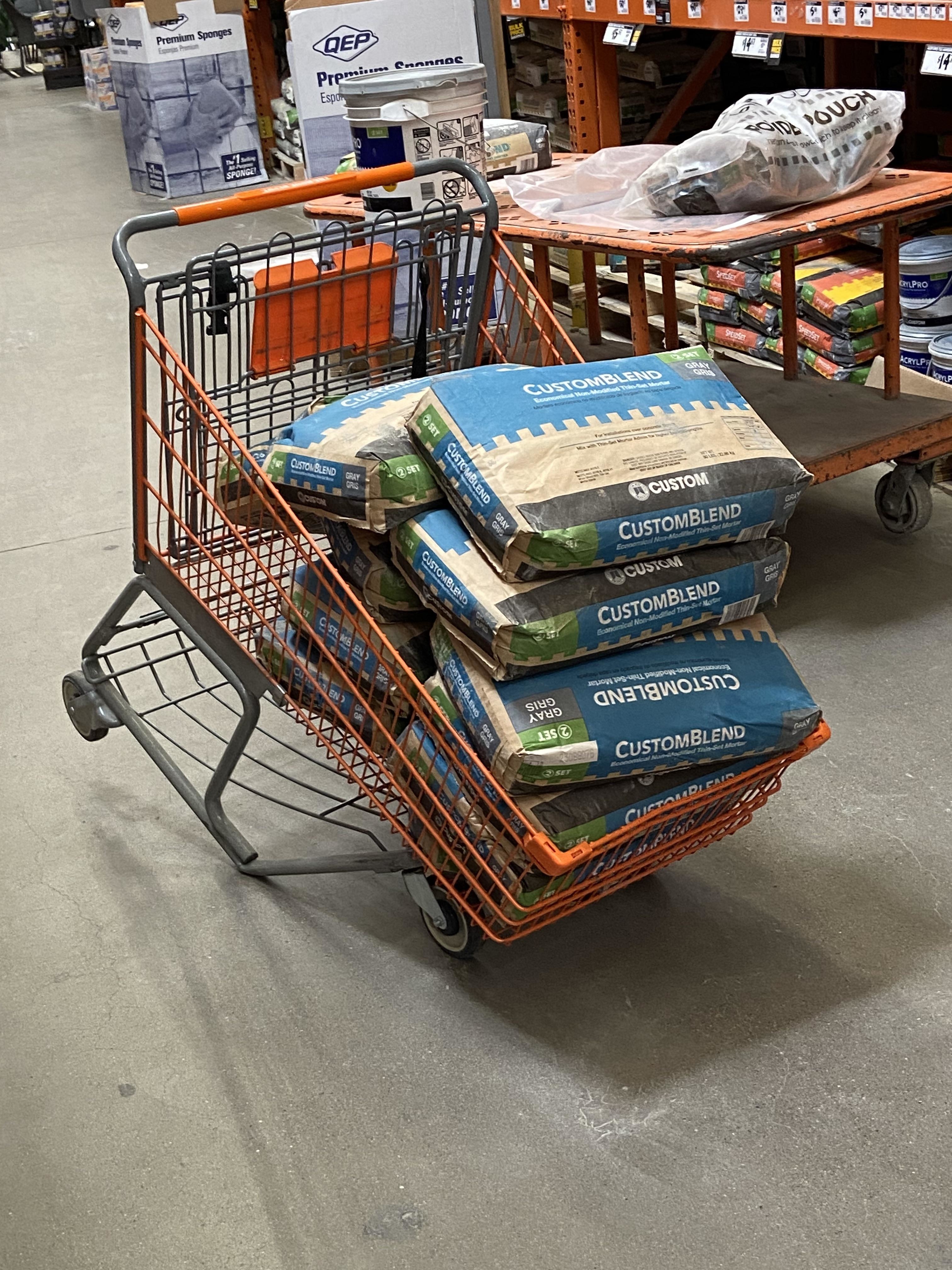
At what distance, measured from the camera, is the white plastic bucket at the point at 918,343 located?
11.6 ft

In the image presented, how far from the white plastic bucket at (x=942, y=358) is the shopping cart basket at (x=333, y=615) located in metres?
1.49

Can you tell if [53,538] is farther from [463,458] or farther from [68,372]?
[463,458]

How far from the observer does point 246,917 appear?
2238mm

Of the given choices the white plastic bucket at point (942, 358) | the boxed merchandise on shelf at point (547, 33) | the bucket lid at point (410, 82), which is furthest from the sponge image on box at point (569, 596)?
Answer: the boxed merchandise on shelf at point (547, 33)

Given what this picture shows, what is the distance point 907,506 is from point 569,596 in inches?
70.1

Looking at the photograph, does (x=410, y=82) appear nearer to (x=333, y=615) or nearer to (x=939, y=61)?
(x=939, y=61)

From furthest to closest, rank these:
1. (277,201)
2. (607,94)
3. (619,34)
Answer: (607,94), (619,34), (277,201)

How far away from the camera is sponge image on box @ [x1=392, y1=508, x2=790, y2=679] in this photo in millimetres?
1649

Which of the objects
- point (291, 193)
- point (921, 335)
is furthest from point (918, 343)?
point (291, 193)

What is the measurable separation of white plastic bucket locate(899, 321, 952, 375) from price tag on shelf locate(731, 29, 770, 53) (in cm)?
81

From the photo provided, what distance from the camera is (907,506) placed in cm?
317

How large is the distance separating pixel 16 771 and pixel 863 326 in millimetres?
2475

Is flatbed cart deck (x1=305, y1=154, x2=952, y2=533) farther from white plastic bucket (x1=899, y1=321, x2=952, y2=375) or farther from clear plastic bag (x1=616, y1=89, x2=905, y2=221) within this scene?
white plastic bucket (x1=899, y1=321, x2=952, y2=375)

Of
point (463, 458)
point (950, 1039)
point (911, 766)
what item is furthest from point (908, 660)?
Result: point (463, 458)
